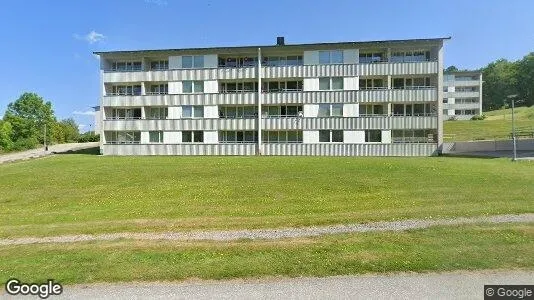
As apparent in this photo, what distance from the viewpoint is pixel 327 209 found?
1123cm

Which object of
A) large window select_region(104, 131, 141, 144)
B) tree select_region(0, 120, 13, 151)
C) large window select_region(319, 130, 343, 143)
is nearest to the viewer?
large window select_region(319, 130, 343, 143)

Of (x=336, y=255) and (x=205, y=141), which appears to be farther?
(x=205, y=141)

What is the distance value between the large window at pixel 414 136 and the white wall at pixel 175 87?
78.9 feet

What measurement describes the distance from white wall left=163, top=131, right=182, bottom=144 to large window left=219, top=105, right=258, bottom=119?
17.4ft

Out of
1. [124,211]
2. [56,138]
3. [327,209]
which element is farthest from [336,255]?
[56,138]

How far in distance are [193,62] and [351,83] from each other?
59.0 ft

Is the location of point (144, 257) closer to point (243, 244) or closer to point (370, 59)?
point (243, 244)

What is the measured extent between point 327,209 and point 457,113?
98.4 meters

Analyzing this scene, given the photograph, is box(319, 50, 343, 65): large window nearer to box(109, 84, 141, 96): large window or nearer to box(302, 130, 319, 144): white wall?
box(302, 130, 319, 144): white wall

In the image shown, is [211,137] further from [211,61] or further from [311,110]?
[311,110]

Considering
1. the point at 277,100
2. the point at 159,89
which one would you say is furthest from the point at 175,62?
the point at 277,100

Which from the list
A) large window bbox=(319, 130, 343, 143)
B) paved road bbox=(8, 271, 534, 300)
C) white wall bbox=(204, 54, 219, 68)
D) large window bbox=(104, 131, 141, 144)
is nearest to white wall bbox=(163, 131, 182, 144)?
large window bbox=(104, 131, 141, 144)

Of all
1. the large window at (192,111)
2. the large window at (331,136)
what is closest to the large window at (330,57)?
the large window at (331,136)

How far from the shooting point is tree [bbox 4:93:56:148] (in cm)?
7412
